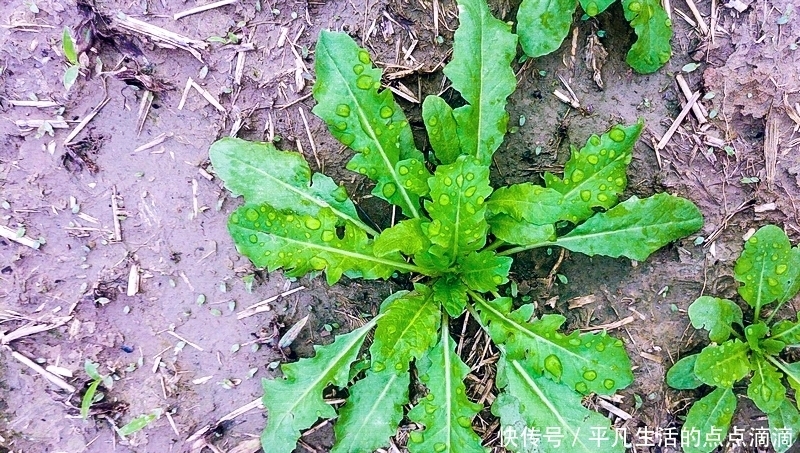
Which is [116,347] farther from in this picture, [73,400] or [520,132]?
[520,132]

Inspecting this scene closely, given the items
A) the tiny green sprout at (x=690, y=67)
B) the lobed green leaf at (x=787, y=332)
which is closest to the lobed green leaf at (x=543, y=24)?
the tiny green sprout at (x=690, y=67)

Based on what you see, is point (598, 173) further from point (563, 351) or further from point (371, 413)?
point (371, 413)

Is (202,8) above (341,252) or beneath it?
above

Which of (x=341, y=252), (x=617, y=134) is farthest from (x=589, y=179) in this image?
(x=341, y=252)

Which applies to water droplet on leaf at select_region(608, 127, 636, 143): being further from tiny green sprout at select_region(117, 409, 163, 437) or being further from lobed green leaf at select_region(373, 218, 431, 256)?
tiny green sprout at select_region(117, 409, 163, 437)

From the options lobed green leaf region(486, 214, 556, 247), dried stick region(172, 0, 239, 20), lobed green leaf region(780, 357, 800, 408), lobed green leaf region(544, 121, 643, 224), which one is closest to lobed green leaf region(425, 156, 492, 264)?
lobed green leaf region(486, 214, 556, 247)

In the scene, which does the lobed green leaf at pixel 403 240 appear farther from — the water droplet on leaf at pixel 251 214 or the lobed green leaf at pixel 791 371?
the lobed green leaf at pixel 791 371

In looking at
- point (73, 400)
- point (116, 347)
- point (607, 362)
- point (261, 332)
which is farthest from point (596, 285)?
point (73, 400)
